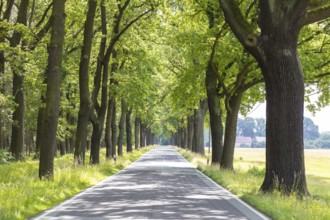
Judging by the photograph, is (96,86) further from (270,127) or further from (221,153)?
(270,127)

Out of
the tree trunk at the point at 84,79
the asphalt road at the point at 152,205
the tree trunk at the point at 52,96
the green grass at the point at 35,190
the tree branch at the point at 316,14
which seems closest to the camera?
the green grass at the point at 35,190

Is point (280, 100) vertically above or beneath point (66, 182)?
above

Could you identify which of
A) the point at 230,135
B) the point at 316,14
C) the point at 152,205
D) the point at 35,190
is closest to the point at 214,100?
the point at 230,135

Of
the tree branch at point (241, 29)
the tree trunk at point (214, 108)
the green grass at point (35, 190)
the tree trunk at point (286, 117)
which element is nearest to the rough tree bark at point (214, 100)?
the tree trunk at point (214, 108)

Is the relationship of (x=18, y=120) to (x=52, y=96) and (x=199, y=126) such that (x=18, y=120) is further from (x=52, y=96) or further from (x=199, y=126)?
(x=199, y=126)

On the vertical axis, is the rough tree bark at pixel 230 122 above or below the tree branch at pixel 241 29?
below

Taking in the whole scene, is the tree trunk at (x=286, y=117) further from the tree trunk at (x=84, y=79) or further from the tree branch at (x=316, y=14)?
the tree trunk at (x=84, y=79)

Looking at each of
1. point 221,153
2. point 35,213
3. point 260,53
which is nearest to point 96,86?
point 221,153

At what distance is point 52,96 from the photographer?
18.3 m

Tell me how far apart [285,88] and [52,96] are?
8.19m

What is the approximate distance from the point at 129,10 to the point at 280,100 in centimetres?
1882

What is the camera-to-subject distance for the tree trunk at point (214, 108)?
30.7m

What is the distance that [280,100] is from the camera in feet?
51.6

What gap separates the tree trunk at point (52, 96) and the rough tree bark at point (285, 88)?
7.20 meters
